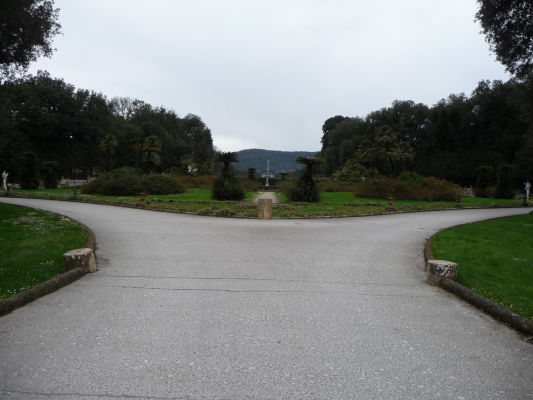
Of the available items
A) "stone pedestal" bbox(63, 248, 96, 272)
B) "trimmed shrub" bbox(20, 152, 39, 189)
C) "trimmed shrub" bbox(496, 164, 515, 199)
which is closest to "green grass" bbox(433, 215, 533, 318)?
"stone pedestal" bbox(63, 248, 96, 272)

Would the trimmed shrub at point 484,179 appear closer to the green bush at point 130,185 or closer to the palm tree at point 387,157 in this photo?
the palm tree at point 387,157

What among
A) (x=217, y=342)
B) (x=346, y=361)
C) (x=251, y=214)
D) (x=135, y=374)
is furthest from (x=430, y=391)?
(x=251, y=214)

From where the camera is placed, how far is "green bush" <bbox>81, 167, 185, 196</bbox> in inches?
1160

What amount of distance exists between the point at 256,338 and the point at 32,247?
6.64 meters

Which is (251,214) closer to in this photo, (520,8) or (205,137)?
(520,8)

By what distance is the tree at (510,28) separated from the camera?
1598 cm

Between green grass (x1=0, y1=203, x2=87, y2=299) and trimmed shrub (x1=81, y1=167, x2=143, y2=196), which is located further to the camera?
trimmed shrub (x1=81, y1=167, x2=143, y2=196)

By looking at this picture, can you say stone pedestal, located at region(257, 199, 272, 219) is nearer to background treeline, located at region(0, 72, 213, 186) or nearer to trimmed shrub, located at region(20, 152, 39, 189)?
trimmed shrub, located at region(20, 152, 39, 189)

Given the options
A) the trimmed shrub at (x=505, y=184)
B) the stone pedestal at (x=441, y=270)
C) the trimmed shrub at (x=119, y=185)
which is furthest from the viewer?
the trimmed shrub at (x=505, y=184)

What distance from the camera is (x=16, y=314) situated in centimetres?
469

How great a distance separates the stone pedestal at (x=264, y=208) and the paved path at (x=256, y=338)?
796 centimetres

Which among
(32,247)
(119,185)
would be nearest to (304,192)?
(119,185)

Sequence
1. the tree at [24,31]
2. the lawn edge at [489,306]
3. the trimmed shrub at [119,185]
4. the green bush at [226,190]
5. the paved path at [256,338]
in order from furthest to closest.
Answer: the trimmed shrub at [119,185] → the green bush at [226,190] → the tree at [24,31] → the lawn edge at [489,306] → the paved path at [256,338]

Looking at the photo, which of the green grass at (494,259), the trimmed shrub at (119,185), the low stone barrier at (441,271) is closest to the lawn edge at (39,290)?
the low stone barrier at (441,271)
